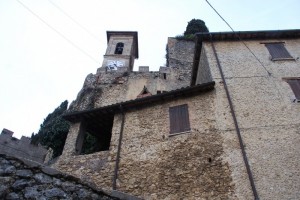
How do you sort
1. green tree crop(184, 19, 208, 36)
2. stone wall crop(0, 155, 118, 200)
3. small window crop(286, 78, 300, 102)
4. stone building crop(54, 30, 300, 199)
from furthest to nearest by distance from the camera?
green tree crop(184, 19, 208, 36)
small window crop(286, 78, 300, 102)
stone building crop(54, 30, 300, 199)
stone wall crop(0, 155, 118, 200)

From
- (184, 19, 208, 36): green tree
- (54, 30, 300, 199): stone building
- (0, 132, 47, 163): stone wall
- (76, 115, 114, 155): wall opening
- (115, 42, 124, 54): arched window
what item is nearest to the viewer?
(54, 30, 300, 199): stone building

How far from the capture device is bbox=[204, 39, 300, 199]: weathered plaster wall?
7922mm

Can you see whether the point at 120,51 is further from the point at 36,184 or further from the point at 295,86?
the point at 36,184

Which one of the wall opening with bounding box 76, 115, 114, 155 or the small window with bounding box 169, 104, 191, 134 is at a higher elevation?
the wall opening with bounding box 76, 115, 114, 155

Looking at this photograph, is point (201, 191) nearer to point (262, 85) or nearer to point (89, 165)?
point (89, 165)

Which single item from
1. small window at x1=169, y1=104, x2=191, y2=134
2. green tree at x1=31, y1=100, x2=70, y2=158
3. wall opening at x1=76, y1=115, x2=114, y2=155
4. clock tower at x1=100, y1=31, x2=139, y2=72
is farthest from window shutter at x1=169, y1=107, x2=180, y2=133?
clock tower at x1=100, y1=31, x2=139, y2=72

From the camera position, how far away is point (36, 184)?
3193mm

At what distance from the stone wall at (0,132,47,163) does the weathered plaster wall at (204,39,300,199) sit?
13.3 m

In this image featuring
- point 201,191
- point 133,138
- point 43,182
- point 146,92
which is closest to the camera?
point 43,182

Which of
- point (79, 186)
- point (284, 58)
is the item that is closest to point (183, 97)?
point (284, 58)

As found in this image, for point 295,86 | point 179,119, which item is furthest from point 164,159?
point 295,86

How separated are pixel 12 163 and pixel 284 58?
12.1 meters

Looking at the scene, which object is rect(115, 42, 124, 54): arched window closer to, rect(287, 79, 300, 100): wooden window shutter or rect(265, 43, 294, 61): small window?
rect(265, 43, 294, 61): small window

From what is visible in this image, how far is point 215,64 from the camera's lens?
11898mm
